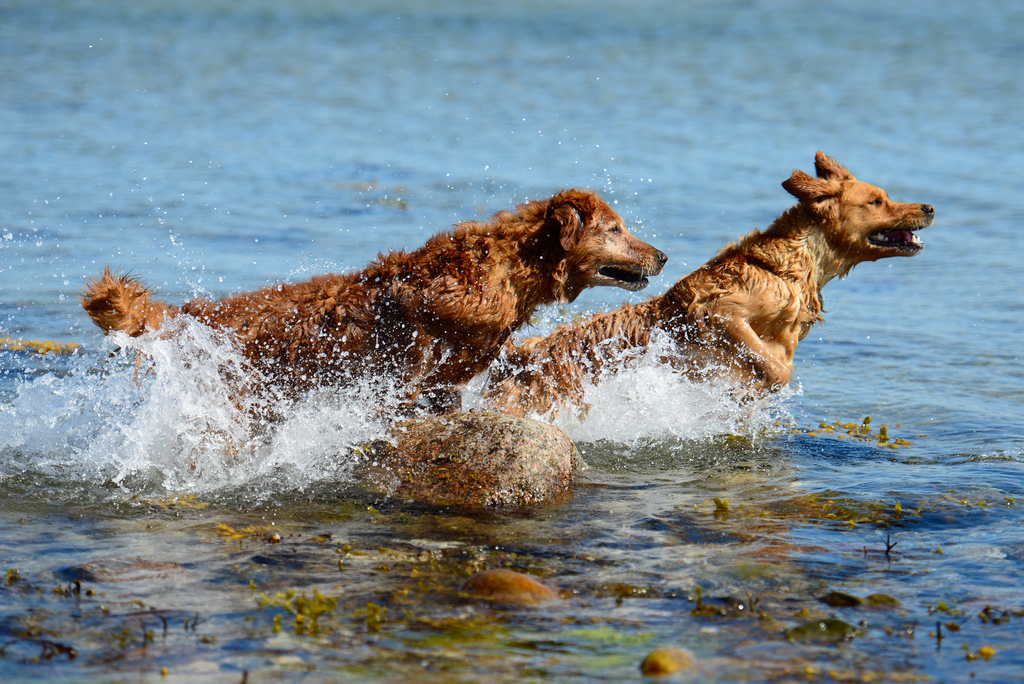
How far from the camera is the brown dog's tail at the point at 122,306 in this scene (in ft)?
20.6

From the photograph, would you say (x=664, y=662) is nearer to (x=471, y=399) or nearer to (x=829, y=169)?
(x=471, y=399)

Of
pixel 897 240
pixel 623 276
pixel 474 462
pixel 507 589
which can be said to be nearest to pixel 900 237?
pixel 897 240

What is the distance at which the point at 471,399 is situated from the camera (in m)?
7.95

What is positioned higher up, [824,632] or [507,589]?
[507,589]

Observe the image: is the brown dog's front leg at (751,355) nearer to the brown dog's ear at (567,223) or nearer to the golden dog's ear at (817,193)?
the golden dog's ear at (817,193)

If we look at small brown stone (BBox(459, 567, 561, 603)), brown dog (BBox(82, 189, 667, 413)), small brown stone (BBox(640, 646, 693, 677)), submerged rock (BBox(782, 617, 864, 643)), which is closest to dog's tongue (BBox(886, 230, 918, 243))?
brown dog (BBox(82, 189, 667, 413))

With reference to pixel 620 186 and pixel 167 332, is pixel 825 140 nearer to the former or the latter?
pixel 620 186

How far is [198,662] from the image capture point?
13.3ft

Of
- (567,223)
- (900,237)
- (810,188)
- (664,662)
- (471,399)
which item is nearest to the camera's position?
(664,662)

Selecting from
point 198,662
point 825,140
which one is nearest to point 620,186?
point 825,140

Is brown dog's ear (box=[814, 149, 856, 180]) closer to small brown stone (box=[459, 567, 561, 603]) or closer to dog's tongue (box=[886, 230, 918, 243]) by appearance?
dog's tongue (box=[886, 230, 918, 243])

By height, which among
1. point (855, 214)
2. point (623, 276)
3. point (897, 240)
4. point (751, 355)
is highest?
point (855, 214)

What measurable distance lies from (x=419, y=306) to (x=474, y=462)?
1.04 metres

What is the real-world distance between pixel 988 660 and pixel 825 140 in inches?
648
